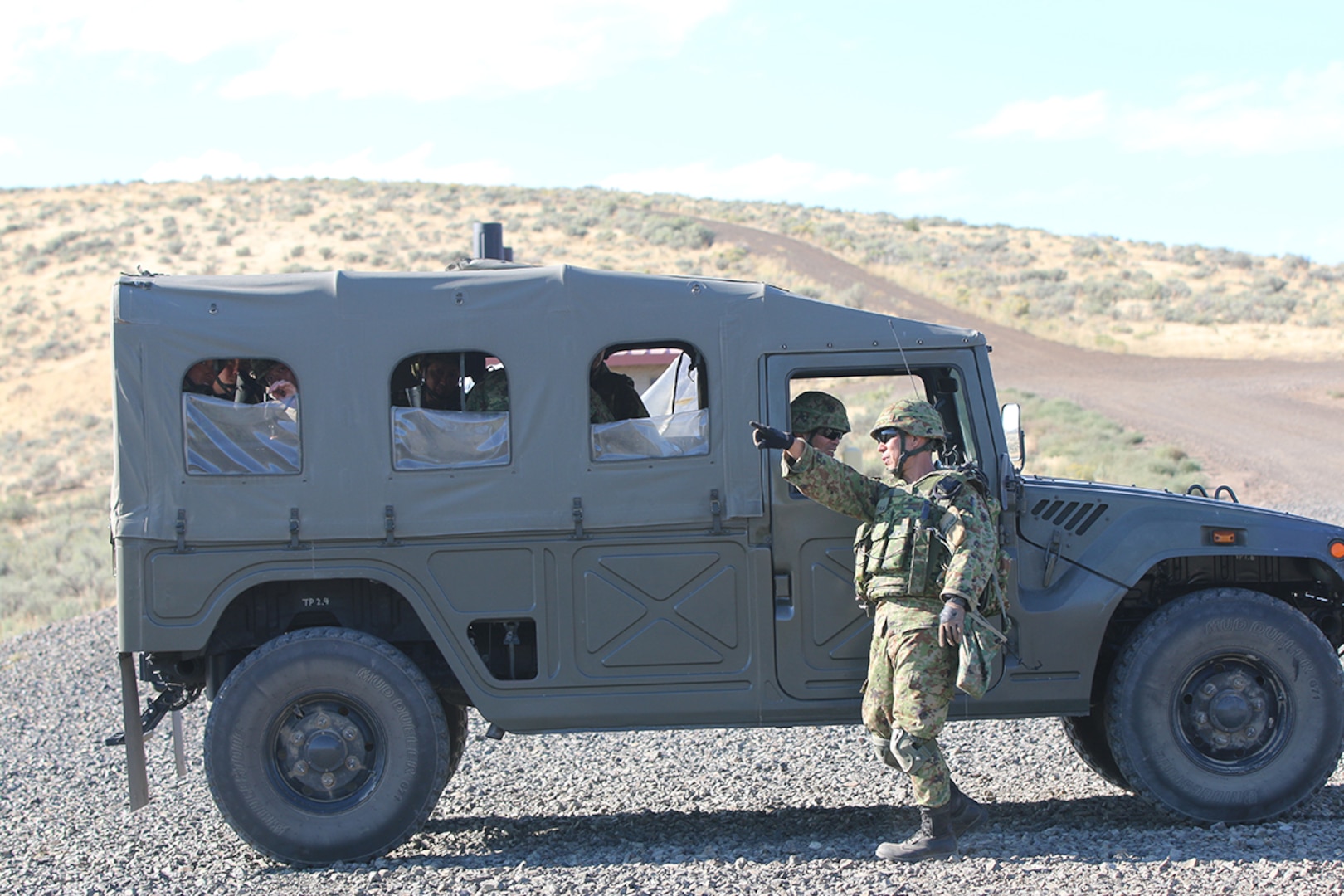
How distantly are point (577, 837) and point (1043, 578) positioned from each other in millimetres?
2356

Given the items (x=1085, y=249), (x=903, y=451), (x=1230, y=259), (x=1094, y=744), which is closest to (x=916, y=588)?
(x=903, y=451)

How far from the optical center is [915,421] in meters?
5.26

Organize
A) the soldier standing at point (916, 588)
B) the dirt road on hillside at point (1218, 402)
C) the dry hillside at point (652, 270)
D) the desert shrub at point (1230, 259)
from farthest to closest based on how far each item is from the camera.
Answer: the desert shrub at point (1230, 259) < the dry hillside at point (652, 270) < the dirt road on hillside at point (1218, 402) < the soldier standing at point (916, 588)

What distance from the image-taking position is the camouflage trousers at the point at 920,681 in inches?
199

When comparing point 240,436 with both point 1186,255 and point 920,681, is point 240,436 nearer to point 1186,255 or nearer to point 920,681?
point 920,681

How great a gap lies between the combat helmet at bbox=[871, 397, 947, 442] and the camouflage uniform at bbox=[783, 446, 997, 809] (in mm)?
189

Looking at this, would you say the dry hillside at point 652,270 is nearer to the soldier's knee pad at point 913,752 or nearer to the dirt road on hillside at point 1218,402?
the dirt road on hillside at point 1218,402

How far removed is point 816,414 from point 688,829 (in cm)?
199

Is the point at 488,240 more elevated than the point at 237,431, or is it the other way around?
the point at 488,240

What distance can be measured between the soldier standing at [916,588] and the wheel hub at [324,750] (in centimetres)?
214

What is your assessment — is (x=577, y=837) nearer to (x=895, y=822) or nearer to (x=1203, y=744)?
(x=895, y=822)

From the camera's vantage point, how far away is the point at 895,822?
19.0 feet

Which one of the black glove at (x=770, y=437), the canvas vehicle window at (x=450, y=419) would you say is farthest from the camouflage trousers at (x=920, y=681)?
the canvas vehicle window at (x=450, y=419)

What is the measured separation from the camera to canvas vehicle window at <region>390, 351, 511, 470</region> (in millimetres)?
5492
